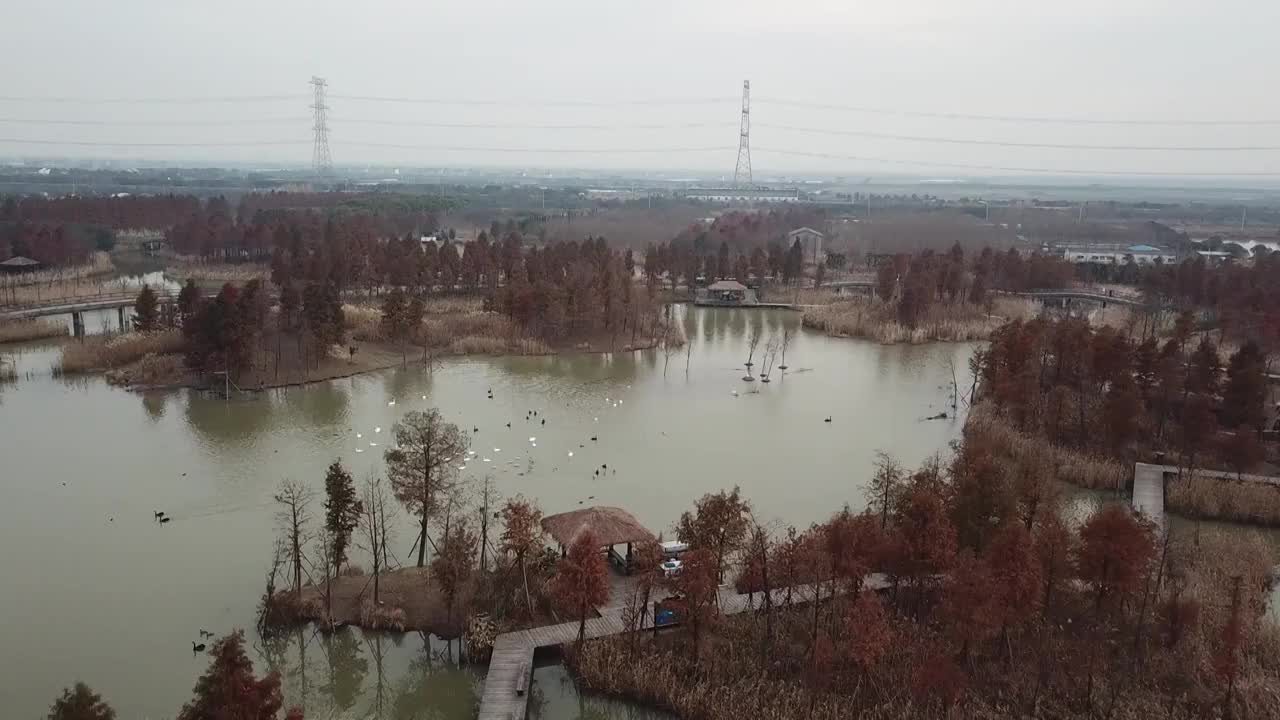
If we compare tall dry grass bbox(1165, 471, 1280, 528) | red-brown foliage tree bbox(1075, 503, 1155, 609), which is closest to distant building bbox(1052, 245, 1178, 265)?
tall dry grass bbox(1165, 471, 1280, 528)

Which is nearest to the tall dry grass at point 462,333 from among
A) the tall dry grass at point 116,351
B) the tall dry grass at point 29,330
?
the tall dry grass at point 116,351

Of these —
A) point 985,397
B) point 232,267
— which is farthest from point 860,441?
point 232,267

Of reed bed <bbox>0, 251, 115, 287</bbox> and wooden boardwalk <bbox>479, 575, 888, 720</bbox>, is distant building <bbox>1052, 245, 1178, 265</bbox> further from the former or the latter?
reed bed <bbox>0, 251, 115, 287</bbox>

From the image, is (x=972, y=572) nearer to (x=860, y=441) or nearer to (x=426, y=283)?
(x=860, y=441)

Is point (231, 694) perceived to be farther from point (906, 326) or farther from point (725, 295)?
point (725, 295)

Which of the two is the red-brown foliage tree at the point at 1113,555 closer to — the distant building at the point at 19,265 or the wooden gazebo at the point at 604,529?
the wooden gazebo at the point at 604,529
